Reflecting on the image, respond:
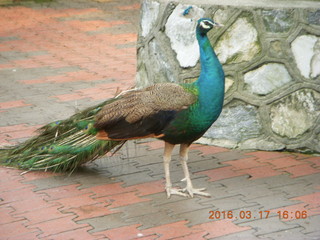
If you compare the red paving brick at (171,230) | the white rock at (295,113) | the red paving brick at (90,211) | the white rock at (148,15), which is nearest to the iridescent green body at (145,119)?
the red paving brick at (90,211)

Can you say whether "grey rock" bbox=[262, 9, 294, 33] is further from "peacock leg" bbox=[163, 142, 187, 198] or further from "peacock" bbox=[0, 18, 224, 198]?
"peacock leg" bbox=[163, 142, 187, 198]

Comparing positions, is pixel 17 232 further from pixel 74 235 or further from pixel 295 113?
pixel 295 113

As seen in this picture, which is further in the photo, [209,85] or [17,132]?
[17,132]

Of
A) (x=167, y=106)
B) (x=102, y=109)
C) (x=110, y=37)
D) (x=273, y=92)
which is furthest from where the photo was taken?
(x=110, y=37)

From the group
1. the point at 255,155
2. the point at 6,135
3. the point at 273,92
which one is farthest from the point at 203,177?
the point at 6,135

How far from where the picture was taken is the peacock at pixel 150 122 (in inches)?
181

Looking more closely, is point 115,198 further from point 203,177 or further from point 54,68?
point 54,68

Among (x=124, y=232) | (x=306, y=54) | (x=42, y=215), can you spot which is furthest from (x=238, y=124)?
(x=42, y=215)

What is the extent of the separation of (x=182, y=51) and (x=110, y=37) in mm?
4216

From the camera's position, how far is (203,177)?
520 cm

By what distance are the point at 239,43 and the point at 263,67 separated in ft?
0.91

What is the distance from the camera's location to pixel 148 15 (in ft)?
20.3
